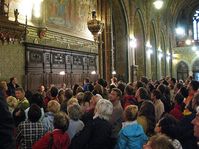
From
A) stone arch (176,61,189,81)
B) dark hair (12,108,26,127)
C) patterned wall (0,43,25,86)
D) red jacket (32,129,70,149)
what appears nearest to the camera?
red jacket (32,129,70,149)

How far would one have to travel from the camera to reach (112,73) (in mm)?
19391

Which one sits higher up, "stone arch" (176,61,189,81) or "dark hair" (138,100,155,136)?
"stone arch" (176,61,189,81)

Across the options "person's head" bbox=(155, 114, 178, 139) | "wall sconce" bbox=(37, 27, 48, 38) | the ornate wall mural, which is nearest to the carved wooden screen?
"wall sconce" bbox=(37, 27, 48, 38)

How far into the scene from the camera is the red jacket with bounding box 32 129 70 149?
14.1 feet

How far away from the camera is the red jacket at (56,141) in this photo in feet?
14.1

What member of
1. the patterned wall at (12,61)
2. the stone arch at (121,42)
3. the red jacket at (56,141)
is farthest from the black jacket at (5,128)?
the stone arch at (121,42)

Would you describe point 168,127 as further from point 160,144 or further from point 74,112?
point 74,112

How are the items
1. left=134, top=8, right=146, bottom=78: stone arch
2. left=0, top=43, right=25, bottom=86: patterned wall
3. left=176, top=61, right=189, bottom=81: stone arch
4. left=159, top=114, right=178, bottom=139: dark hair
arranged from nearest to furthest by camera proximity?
left=159, top=114, right=178, bottom=139: dark hair, left=0, top=43, right=25, bottom=86: patterned wall, left=134, top=8, right=146, bottom=78: stone arch, left=176, top=61, right=189, bottom=81: stone arch

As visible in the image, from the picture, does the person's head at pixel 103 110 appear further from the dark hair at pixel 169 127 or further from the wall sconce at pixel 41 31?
the wall sconce at pixel 41 31

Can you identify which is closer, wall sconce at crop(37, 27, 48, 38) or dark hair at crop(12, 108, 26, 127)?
dark hair at crop(12, 108, 26, 127)

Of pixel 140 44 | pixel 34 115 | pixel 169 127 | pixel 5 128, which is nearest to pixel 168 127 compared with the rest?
pixel 169 127

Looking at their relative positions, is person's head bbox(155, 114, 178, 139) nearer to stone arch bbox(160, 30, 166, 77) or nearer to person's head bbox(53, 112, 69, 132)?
person's head bbox(53, 112, 69, 132)

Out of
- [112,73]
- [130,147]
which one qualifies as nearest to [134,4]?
[112,73]

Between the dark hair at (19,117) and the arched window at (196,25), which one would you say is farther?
the arched window at (196,25)
